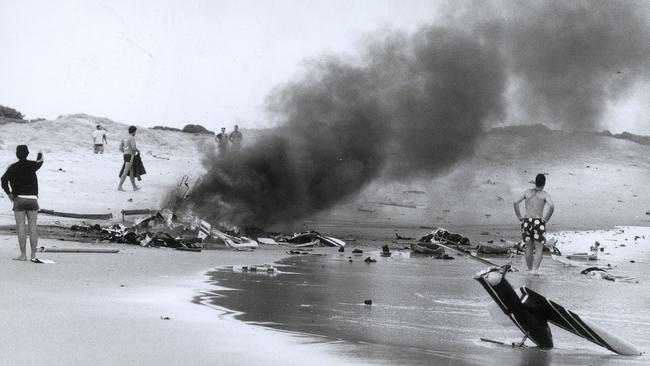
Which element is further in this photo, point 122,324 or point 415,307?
point 415,307

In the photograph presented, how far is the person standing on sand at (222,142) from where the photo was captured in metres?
22.7

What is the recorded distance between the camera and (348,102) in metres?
25.6

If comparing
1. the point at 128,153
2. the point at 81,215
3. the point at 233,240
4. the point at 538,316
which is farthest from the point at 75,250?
the point at 128,153

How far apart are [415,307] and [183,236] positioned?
871cm

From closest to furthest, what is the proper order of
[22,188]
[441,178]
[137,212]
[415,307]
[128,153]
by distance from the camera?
[415,307]
[22,188]
[137,212]
[128,153]
[441,178]

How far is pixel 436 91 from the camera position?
85.6ft

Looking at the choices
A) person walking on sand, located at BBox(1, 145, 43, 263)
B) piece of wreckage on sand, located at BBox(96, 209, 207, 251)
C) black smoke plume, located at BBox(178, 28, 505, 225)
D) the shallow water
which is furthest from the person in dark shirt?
person walking on sand, located at BBox(1, 145, 43, 263)

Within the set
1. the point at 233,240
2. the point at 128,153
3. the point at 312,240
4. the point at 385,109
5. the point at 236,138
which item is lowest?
the point at 233,240

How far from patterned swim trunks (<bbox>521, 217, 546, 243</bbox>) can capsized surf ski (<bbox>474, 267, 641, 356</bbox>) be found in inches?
317

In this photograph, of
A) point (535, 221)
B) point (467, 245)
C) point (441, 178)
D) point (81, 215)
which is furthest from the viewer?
point (441, 178)

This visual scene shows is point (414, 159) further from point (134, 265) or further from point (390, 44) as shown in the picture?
point (134, 265)

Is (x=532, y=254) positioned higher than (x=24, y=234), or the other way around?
(x=532, y=254)

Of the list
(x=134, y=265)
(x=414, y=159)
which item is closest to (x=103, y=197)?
(x=414, y=159)

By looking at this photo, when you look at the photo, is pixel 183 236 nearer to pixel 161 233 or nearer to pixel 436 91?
pixel 161 233
